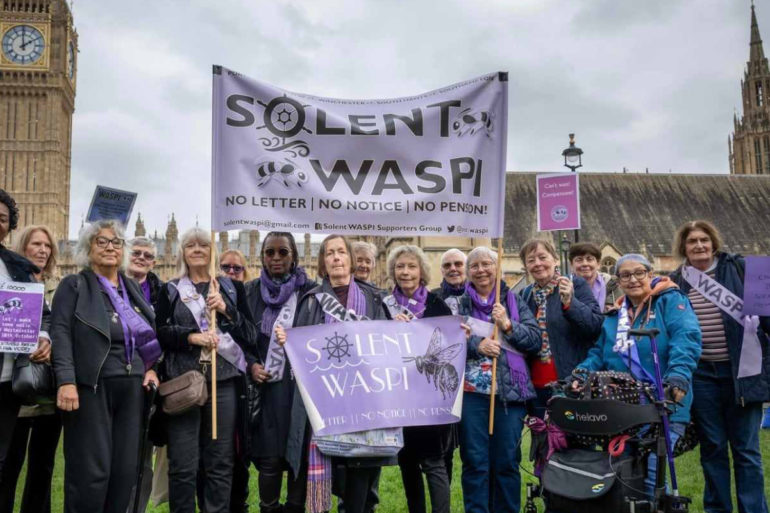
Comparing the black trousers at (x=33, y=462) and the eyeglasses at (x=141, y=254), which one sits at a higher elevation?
the eyeglasses at (x=141, y=254)

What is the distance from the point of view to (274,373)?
4.54 meters

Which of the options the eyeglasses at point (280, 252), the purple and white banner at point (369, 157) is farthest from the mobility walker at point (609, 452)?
the eyeglasses at point (280, 252)

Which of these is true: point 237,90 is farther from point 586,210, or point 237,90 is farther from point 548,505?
point 586,210

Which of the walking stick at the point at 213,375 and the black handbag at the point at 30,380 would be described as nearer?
the black handbag at the point at 30,380

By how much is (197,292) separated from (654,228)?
1454 inches

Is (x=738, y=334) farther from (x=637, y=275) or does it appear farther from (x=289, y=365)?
(x=289, y=365)

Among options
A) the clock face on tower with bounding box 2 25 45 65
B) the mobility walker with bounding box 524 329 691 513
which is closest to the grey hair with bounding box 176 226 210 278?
the mobility walker with bounding box 524 329 691 513

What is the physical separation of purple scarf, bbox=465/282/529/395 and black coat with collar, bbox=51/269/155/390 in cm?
264

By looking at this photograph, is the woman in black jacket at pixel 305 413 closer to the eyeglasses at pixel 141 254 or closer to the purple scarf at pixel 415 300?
the purple scarf at pixel 415 300

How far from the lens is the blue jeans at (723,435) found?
4.58 metres

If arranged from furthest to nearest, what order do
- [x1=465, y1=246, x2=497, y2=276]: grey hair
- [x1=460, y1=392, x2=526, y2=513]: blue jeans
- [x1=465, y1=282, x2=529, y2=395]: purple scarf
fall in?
[x1=465, y1=246, x2=497, y2=276]: grey hair → [x1=465, y1=282, x2=529, y2=395]: purple scarf → [x1=460, y1=392, x2=526, y2=513]: blue jeans

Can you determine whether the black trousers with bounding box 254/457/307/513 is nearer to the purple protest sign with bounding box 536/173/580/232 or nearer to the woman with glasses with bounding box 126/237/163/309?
the woman with glasses with bounding box 126/237/163/309

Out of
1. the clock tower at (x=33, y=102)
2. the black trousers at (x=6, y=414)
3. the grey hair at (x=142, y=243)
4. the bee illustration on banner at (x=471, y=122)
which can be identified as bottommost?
the black trousers at (x=6, y=414)

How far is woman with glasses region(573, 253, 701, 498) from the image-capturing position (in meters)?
4.14
